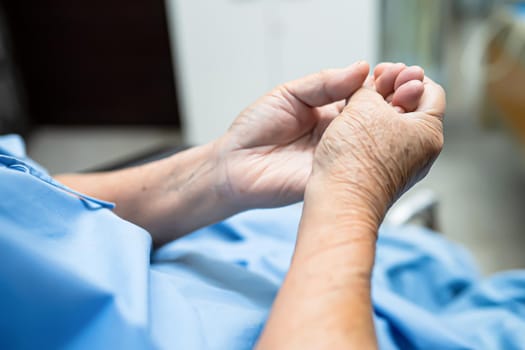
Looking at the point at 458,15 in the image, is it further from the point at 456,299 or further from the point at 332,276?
the point at 332,276

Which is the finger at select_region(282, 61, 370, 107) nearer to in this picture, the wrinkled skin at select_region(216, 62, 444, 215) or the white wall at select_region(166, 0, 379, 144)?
the wrinkled skin at select_region(216, 62, 444, 215)

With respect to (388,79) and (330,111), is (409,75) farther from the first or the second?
(330,111)

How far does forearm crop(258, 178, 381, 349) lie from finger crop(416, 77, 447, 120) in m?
0.15

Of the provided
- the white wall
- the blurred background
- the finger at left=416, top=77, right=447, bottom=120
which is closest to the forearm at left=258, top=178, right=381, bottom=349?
the finger at left=416, top=77, right=447, bottom=120

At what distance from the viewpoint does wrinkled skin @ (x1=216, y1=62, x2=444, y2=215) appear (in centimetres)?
53

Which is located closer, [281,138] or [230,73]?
[281,138]

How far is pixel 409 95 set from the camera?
0.58 metres


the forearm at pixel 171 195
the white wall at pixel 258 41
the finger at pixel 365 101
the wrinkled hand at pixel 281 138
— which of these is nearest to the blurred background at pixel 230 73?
the white wall at pixel 258 41

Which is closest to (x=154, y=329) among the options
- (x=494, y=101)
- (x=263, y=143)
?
(x=263, y=143)

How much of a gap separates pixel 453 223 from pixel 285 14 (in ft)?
3.29

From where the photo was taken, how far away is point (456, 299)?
0.85 meters

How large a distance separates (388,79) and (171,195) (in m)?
0.36

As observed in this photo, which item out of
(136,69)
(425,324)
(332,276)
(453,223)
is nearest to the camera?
(332,276)

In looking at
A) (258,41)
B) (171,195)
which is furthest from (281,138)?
(258,41)
